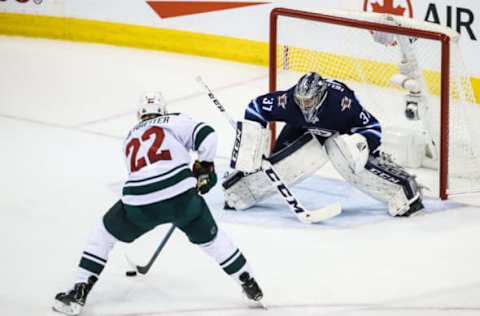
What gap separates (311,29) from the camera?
623cm

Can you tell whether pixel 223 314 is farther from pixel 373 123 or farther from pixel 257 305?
pixel 373 123

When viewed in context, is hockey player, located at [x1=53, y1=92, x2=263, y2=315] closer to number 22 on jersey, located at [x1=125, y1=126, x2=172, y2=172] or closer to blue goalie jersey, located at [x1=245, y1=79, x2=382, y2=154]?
number 22 on jersey, located at [x1=125, y1=126, x2=172, y2=172]

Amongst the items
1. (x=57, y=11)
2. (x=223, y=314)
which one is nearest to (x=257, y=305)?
(x=223, y=314)

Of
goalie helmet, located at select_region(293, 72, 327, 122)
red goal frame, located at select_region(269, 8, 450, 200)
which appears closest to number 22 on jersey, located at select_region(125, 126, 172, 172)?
goalie helmet, located at select_region(293, 72, 327, 122)

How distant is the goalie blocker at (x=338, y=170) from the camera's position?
18.9 ft

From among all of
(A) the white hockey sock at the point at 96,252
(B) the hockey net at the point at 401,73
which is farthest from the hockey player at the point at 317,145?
(A) the white hockey sock at the point at 96,252

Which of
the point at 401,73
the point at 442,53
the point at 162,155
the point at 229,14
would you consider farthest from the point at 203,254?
the point at 229,14

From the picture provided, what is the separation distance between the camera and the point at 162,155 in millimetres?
4590

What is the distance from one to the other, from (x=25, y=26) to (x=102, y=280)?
5097 millimetres

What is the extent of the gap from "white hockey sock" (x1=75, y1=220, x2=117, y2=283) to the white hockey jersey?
15 centimetres

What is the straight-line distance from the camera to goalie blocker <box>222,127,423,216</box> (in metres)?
5.76

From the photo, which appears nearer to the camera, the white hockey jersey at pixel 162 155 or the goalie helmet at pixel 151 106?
the white hockey jersey at pixel 162 155

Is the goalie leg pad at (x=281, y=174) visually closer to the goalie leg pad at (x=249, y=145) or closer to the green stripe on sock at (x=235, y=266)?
the goalie leg pad at (x=249, y=145)

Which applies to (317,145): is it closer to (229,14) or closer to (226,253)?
(226,253)
